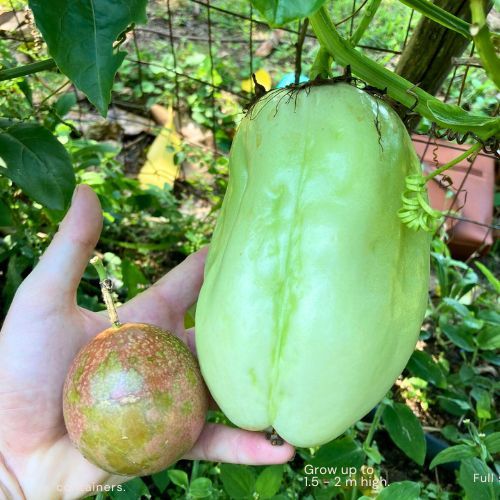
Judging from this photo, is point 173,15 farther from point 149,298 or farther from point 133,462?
point 133,462

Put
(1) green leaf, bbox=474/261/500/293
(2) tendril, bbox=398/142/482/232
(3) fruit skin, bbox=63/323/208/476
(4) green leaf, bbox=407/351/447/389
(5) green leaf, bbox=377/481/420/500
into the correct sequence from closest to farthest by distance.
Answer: (2) tendril, bbox=398/142/482/232 → (3) fruit skin, bbox=63/323/208/476 → (5) green leaf, bbox=377/481/420/500 → (4) green leaf, bbox=407/351/447/389 → (1) green leaf, bbox=474/261/500/293

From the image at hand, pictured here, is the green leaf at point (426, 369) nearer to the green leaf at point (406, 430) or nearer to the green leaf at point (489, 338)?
the green leaf at point (406, 430)

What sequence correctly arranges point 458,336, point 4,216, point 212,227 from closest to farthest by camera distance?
point 4,216 < point 458,336 < point 212,227

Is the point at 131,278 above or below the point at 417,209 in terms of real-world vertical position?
below

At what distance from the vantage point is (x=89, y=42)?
0.72 metres

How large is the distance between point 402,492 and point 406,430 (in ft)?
1.09

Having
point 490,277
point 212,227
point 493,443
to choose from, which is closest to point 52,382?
point 493,443

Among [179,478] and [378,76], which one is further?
[179,478]

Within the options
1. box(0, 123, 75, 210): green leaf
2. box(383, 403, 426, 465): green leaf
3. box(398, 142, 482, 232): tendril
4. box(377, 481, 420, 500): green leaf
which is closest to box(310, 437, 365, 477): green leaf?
box(383, 403, 426, 465): green leaf

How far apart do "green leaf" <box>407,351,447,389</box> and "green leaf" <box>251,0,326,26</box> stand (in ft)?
3.21

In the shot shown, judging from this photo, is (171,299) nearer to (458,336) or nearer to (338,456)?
(338,456)

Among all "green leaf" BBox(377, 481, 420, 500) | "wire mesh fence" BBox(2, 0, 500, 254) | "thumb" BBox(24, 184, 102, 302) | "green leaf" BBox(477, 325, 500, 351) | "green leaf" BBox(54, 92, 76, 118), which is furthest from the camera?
"wire mesh fence" BBox(2, 0, 500, 254)

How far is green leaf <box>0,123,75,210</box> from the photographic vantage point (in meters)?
1.18

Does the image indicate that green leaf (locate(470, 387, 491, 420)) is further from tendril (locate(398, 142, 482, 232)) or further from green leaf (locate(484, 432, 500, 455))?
tendril (locate(398, 142, 482, 232))
